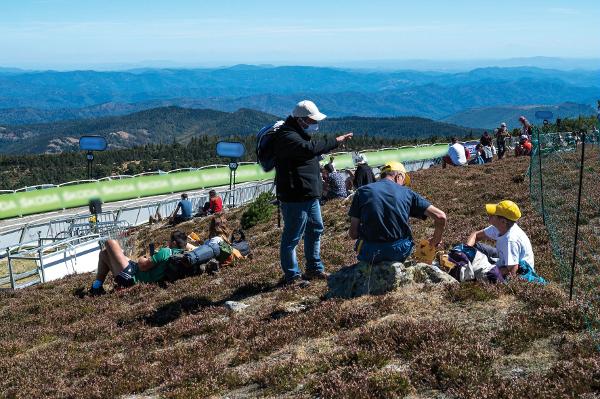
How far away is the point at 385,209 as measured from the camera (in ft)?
25.6

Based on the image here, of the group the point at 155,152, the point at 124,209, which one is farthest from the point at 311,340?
the point at 155,152

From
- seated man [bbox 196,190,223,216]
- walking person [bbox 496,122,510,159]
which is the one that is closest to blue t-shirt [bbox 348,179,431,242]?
seated man [bbox 196,190,223,216]

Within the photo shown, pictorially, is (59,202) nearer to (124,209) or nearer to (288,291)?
(124,209)

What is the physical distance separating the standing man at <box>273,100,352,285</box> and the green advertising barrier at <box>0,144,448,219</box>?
3337 centimetres

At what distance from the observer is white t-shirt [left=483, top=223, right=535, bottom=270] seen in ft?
27.2

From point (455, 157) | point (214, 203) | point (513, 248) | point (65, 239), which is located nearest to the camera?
point (513, 248)

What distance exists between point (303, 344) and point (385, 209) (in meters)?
1.97

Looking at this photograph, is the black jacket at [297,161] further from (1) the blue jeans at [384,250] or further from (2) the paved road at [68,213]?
(2) the paved road at [68,213]

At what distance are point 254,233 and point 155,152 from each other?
115m

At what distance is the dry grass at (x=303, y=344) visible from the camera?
5527 millimetres

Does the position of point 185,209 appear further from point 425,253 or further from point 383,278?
point 383,278

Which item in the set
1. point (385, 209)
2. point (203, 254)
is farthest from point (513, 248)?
point (203, 254)

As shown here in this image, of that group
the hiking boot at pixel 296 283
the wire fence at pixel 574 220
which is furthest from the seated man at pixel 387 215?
the wire fence at pixel 574 220

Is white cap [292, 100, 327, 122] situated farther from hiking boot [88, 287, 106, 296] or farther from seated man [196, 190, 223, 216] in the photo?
seated man [196, 190, 223, 216]
